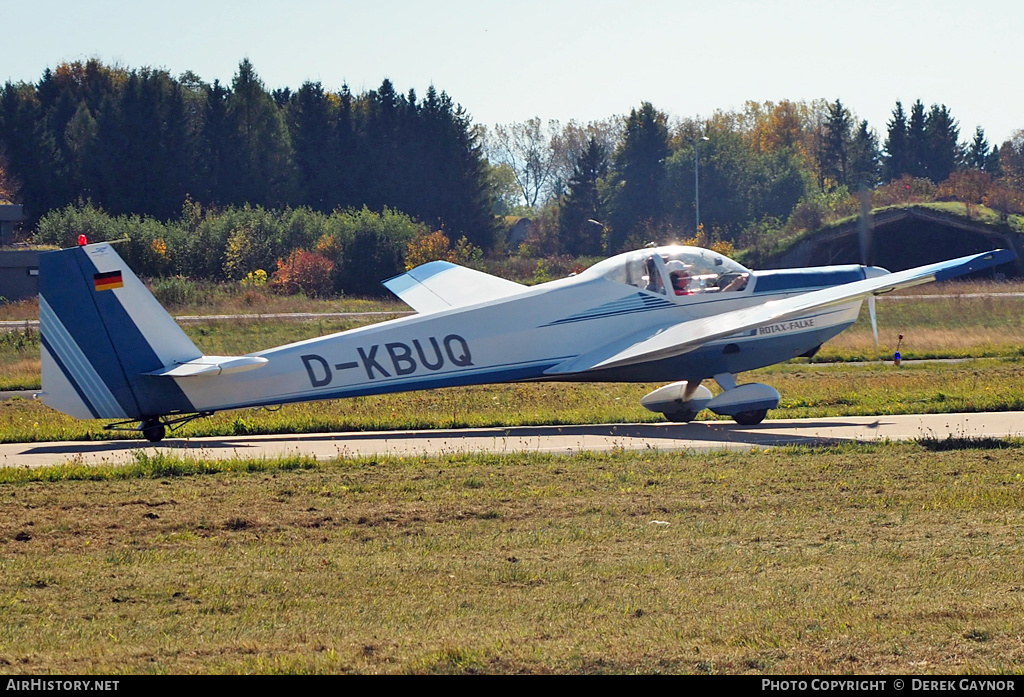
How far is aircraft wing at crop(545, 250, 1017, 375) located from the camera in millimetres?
15320

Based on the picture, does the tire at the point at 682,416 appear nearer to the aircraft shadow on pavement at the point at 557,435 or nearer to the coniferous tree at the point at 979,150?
the aircraft shadow on pavement at the point at 557,435

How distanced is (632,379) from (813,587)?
946 centimetres

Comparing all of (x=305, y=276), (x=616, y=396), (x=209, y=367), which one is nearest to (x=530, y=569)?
(x=209, y=367)

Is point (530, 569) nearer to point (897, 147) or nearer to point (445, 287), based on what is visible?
point (445, 287)

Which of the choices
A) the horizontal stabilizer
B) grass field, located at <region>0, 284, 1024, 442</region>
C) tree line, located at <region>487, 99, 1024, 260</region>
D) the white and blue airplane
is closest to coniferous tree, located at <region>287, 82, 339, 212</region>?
tree line, located at <region>487, 99, 1024, 260</region>

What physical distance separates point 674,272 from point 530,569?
9.76 m

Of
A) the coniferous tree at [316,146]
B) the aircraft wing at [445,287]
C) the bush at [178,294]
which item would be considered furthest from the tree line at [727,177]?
the aircraft wing at [445,287]

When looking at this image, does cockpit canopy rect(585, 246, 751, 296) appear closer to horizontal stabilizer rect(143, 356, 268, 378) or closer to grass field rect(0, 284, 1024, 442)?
grass field rect(0, 284, 1024, 442)

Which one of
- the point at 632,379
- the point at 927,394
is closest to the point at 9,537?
the point at 632,379

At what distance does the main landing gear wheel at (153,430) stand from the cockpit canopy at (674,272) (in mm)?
6832

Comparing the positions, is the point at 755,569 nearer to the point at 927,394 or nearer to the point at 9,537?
the point at 9,537

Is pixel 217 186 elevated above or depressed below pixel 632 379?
above

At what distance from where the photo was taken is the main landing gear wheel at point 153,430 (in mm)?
15422

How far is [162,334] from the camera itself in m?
14.9
